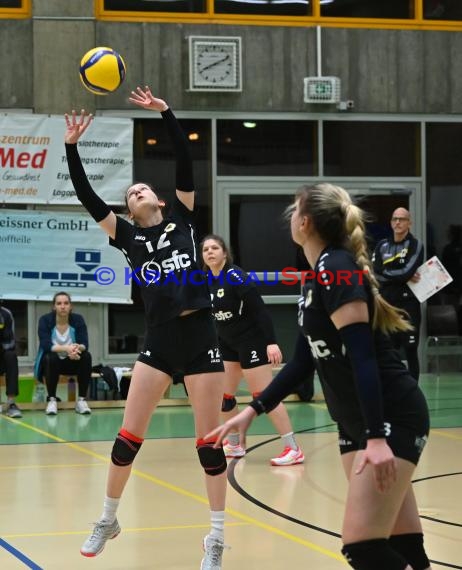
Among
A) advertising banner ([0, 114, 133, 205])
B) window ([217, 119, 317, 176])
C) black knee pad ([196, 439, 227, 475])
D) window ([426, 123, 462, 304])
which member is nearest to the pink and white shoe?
black knee pad ([196, 439, 227, 475])

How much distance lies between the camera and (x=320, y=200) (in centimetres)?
380

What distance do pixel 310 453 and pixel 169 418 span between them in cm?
289

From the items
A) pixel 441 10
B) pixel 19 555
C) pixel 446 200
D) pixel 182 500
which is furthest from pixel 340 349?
pixel 441 10

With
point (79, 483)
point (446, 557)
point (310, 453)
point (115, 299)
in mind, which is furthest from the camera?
point (115, 299)

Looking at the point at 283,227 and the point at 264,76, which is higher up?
the point at 264,76

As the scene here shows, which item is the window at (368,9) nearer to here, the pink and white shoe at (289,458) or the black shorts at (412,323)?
the black shorts at (412,323)

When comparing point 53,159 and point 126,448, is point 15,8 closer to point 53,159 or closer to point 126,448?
point 53,159

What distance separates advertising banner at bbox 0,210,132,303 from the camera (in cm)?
1431

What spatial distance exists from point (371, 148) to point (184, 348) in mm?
10554

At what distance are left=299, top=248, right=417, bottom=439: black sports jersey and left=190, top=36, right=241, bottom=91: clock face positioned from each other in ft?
36.7

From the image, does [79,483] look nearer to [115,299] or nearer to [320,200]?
[320,200]

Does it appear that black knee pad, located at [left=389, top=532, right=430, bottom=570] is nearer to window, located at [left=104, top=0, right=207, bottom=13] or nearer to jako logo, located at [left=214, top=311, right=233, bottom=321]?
jako logo, located at [left=214, top=311, right=233, bottom=321]

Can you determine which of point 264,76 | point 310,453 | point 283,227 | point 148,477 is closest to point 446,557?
point 148,477

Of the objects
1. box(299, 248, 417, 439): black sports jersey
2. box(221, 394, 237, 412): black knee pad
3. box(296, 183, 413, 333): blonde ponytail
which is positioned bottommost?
box(221, 394, 237, 412): black knee pad
